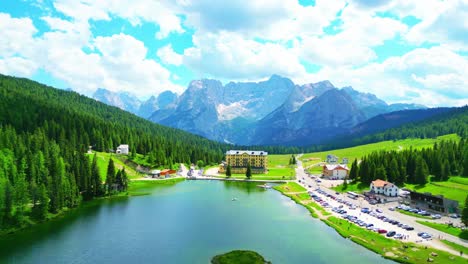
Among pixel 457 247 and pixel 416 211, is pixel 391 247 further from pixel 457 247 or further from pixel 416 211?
pixel 416 211

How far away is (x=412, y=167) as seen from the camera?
15000 centimetres

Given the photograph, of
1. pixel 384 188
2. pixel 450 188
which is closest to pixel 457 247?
pixel 384 188

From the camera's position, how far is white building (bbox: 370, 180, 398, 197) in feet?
420

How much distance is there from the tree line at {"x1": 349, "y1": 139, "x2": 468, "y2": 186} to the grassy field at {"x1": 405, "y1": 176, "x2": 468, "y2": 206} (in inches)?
141

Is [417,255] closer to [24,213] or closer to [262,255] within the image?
[262,255]

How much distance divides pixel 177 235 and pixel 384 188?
7917cm

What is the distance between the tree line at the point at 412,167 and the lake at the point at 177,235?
44653mm

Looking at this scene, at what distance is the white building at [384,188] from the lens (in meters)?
128

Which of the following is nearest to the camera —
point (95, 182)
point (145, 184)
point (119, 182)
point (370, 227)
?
point (370, 227)

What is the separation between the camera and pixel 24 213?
313 ft

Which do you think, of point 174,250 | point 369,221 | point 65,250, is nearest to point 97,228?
point 65,250

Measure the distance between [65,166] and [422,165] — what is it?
5096 inches

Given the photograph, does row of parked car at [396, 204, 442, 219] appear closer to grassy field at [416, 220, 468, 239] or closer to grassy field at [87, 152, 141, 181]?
grassy field at [416, 220, 468, 239]

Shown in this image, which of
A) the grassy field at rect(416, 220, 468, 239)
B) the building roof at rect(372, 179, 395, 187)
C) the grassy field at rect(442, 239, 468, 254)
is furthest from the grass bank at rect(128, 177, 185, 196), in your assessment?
the grassy field at rect(442, 239, 468, 254)
